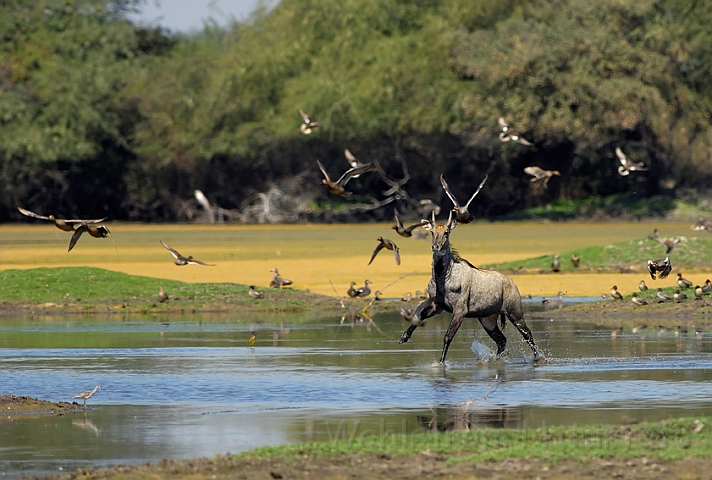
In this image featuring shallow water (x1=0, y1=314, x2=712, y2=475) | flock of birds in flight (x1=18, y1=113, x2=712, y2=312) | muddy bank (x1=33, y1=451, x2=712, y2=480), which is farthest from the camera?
flock of birds in flight (x1=18, y1=113, x2=712, y2=312)

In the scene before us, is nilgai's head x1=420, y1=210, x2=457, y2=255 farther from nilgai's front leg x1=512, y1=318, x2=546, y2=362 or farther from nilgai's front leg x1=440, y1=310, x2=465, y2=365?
nilgai's front leg x1=512, y1=318, x2=546, y2=362

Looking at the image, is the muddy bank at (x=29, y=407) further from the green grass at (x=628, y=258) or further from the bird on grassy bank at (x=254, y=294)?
the green grass at (x=628, y=258)

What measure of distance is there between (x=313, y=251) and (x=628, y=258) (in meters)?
12.6

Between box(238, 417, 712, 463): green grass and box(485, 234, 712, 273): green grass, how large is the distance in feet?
62.7

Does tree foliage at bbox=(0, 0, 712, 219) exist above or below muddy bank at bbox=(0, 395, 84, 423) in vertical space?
above

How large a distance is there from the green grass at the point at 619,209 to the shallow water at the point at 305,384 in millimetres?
37683

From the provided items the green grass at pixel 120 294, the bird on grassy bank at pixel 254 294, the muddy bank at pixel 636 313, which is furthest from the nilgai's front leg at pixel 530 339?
the bird on grassy bank at pixel 254 294

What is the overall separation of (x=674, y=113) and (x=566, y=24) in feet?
20.1

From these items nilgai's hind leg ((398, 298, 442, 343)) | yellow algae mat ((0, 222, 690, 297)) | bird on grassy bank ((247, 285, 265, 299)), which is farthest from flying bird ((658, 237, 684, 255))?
nilgai's hind leg ((398, 298, 442, 343))

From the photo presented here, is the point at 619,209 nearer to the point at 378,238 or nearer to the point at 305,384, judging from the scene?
the point at 378,238

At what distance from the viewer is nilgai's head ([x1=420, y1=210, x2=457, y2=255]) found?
51.4 feet

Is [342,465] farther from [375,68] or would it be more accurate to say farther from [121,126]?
[121,126]

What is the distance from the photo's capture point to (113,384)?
1418 cm

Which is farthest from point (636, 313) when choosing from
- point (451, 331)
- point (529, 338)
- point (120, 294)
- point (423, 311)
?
point (120, 294)
